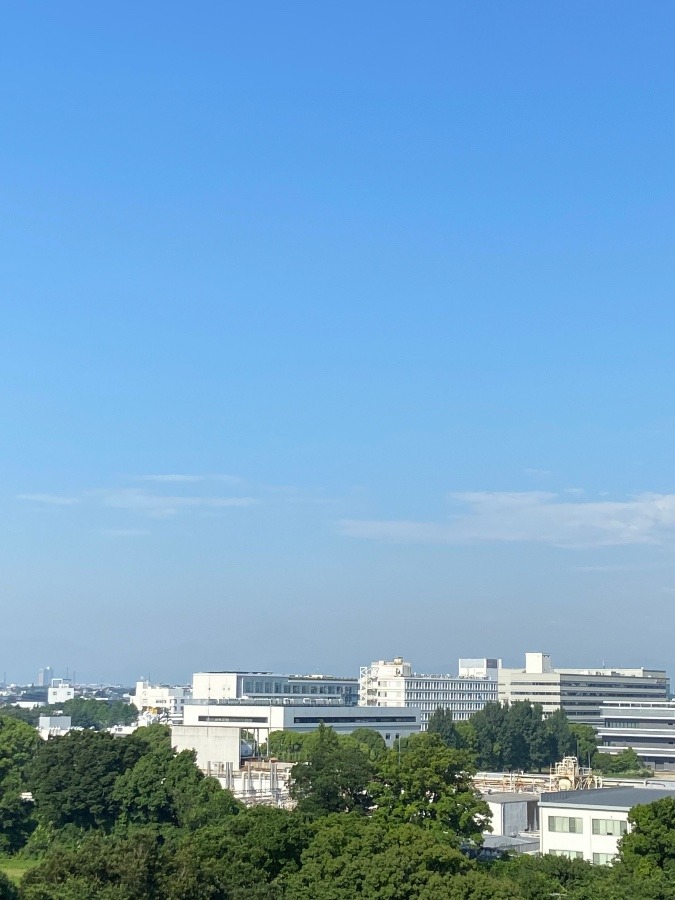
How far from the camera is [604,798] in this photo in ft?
152

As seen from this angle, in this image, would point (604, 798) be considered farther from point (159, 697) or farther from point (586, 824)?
point (159, 697)

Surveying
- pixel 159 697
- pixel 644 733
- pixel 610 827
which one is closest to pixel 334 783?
pixel 610 827

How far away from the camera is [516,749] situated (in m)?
96.9

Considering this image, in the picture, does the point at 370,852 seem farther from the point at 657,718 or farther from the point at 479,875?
the point at 657,718

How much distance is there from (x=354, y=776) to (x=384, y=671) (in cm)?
9425

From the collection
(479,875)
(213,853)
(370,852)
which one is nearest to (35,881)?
(213,853)

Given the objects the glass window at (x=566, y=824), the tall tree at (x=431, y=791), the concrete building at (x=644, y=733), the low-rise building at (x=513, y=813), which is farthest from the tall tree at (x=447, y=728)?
the tall tree at (x=431, y=791)

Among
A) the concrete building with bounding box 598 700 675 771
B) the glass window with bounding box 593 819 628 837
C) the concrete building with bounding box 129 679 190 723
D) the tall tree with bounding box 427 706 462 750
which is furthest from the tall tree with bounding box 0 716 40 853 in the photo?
the concrete building with bounding box 129 679 190 723

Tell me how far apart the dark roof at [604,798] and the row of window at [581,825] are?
0.48 meters

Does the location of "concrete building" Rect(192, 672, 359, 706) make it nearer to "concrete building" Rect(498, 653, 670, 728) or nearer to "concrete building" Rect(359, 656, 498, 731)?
"concrete building" Rect(359, 656, 498, 731)

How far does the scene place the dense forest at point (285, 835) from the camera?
27.8 metres

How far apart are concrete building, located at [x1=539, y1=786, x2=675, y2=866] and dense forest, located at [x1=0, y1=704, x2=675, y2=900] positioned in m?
3.91

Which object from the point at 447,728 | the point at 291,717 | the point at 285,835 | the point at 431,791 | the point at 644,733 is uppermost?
the point at 291,717

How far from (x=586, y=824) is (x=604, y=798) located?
6.25 feet
